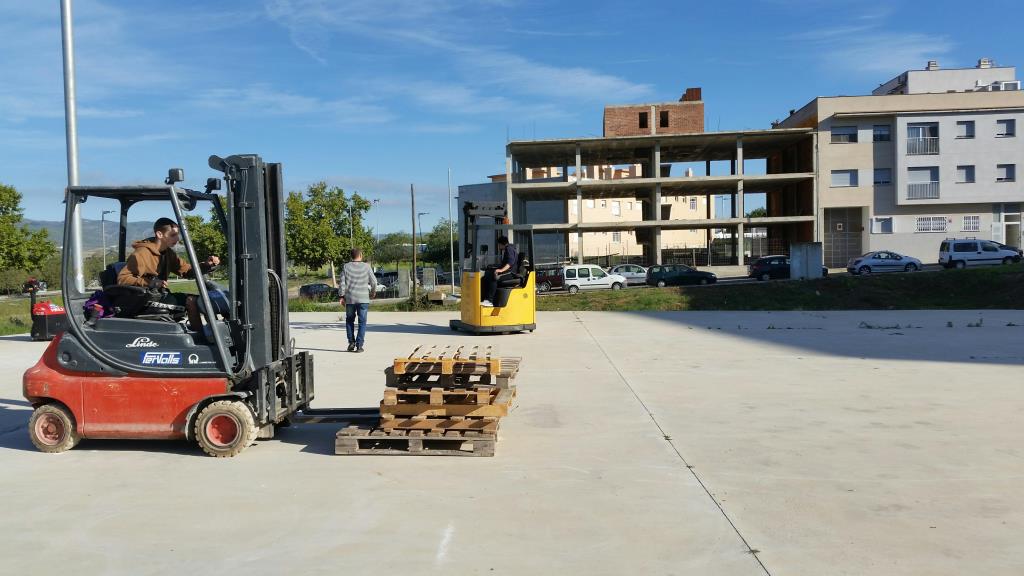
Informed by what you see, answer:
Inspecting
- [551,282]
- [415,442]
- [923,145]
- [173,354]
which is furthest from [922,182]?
[173,354]

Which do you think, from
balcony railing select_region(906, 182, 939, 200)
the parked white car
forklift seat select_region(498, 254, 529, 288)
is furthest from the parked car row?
forklift seat select_region(498, 254, 529, 288)

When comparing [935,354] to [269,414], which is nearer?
[269,414]

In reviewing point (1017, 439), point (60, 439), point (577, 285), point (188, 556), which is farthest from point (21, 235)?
point (1017, 439)

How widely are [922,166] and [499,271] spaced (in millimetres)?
50824

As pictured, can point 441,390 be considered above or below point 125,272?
below

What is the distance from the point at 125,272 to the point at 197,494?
2237 mm

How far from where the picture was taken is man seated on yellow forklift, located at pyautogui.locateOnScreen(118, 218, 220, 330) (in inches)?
261

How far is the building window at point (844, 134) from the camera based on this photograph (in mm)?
57438

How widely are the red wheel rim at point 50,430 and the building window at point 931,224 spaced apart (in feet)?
199

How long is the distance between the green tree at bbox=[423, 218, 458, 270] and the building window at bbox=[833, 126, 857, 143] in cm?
4281

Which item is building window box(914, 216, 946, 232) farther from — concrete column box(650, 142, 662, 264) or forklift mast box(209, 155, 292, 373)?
forklift mast box(209, 155, 292, 373)

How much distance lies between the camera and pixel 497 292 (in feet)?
53.5

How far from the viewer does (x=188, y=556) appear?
441cm

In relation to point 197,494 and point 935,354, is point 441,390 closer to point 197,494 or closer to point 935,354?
point 197,494
